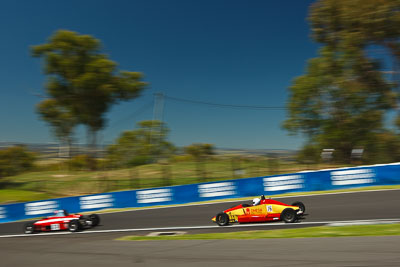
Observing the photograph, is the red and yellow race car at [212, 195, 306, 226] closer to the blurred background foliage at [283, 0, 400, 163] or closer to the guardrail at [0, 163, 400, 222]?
the guardrail at [0, 163, 400, 222]

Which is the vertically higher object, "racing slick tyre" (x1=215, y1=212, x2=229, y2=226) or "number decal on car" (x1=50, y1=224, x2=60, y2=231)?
"racing slick tyre" (x1=215, y1=212, x2=229, y2=226)

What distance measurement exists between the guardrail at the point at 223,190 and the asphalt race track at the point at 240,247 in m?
2.11

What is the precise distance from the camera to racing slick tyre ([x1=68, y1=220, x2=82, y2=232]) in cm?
1598

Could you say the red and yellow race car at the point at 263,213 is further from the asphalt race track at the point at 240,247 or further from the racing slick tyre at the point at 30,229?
the racing slick tyre at the point at 30,229

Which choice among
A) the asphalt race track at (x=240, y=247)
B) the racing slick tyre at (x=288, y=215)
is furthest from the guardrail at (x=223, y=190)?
the racing slick tyre at (x=288, y=215)

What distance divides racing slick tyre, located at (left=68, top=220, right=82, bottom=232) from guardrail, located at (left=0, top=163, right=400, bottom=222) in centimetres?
665

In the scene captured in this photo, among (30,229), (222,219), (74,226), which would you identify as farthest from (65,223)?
(222,219)

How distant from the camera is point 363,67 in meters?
33.3

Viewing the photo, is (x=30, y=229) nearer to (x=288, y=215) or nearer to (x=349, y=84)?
(x=288, y=215)

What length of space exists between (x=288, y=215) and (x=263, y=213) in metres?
0.95

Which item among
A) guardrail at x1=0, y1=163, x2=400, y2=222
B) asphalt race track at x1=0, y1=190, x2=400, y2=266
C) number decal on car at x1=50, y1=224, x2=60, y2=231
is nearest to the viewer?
asphalt race track at x1=0, y1=190, x2=400, y2=266

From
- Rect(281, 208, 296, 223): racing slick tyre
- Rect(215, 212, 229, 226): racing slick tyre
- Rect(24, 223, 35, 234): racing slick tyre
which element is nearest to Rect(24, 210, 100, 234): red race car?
Rect(24, 223, 35, 234): racing slick tyre

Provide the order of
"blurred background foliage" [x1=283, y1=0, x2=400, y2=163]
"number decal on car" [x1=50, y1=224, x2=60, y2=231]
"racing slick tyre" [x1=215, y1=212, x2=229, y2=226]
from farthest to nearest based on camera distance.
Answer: "blurred background foliage" [x1=283, y1=0, x2=400, y2=163]
"number decal on car" [x1=50, y1=224, x2=60, y2=231]
"racing slick tyre" [x1=215, y1=212, x2=229, y2=226]

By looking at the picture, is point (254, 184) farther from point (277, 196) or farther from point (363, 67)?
point (363, 67)
